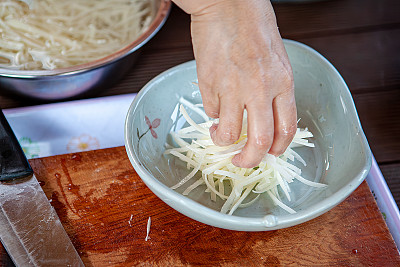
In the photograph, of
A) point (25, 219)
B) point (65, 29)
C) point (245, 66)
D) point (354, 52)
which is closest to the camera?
point (245, 66)

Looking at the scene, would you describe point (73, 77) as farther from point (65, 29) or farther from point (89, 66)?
→ point (65, 29)

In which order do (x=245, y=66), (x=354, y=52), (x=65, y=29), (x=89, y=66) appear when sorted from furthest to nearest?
1. (x=354, y=52)
2. (x=65, y=29)
3. (x=89, y=66)
4. (x=245, y=66)

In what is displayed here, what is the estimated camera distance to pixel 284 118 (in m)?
0.88

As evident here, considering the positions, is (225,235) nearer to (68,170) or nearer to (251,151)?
(251,151)

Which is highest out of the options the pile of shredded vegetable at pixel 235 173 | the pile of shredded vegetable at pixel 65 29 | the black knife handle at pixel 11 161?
the pile of shredded vegetable at pixel 65 29

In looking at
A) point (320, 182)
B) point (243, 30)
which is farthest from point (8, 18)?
point (320, 182)

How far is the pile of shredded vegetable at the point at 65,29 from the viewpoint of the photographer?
144 cm

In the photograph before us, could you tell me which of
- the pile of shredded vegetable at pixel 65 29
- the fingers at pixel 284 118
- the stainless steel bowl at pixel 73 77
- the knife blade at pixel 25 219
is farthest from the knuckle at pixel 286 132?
the pile of shredded vegetable at pixel 65 29

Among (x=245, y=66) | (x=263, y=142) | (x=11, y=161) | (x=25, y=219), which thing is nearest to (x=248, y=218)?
(x=263, y=142)

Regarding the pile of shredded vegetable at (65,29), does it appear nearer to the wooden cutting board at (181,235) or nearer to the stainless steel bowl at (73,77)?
the stainless steel bowl at (73,77)

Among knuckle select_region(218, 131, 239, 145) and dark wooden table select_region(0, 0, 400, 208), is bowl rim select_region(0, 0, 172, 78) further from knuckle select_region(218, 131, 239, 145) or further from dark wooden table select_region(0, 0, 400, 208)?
knuckle select_region(218, 131, 239, 145)

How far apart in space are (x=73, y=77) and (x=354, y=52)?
3.49 ft

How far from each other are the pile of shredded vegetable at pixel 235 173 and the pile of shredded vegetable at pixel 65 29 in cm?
58

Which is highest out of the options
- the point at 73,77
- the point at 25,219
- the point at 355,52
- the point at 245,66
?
the point at 245,66
